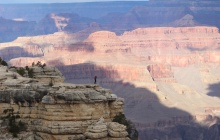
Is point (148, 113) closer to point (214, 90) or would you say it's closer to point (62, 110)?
point (214, 90)

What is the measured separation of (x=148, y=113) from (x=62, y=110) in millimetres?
115572

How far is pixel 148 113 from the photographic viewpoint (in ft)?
470

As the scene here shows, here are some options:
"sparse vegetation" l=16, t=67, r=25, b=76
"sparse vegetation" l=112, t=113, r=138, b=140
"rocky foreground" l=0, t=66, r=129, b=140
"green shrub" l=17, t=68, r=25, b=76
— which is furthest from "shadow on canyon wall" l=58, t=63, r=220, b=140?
"rocky foreground" l=0, t=66, r=129, b=140

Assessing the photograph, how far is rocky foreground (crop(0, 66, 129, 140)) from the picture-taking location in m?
28.0

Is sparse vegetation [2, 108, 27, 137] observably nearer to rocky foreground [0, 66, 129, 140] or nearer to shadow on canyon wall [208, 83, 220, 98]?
rocky foreground [0, 66, 129, 140]

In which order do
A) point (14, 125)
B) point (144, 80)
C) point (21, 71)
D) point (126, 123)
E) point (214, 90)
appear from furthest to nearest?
point (214, 90) < point (144, 80) < point (21, 71) < point (126, 123) < point (14, 125)

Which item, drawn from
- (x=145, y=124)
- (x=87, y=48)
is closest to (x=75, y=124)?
(x=145, y=124)

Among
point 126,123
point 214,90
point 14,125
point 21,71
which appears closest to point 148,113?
point 214,90

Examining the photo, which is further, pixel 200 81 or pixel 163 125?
pixel 200 81

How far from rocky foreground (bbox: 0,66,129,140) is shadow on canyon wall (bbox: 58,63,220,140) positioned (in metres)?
92.5

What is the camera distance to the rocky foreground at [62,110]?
28031 millimetres

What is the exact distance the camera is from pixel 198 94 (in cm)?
16088

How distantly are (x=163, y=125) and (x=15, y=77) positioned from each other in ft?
343

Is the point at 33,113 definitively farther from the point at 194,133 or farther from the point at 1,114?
the point at 194,133
